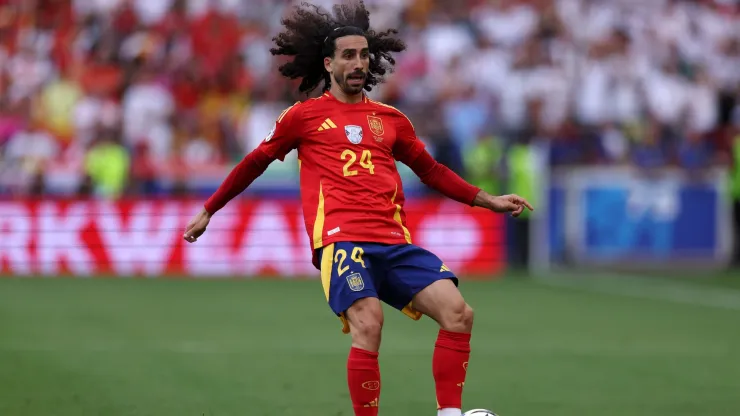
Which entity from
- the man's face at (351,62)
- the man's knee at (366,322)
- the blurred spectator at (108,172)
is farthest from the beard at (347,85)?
the blurred spectator at (108,172)

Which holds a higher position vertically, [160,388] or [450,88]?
[450,88]

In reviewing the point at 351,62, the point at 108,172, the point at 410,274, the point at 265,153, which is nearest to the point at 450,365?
the point at 410,274

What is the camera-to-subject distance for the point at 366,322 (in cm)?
618

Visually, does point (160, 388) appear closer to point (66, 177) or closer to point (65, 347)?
point (65, 347)

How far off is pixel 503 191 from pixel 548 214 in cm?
79

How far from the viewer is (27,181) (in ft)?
66.6

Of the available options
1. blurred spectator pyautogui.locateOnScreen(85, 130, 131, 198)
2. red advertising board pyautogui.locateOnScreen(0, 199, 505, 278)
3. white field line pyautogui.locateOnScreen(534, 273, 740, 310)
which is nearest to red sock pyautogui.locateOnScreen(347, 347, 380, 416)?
white field line pyautogui.locateOnScreen(534, 273, 740, 310)

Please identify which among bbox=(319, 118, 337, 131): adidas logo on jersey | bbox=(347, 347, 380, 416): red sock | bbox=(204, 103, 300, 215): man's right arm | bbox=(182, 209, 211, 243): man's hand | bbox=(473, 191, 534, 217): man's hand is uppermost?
bbox=(319, 118, 337, 131): adidas logo on jersey

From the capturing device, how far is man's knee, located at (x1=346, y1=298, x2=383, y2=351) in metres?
6.17

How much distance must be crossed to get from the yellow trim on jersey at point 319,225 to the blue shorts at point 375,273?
0.15ft

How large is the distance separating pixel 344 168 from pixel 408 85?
16.4 metres

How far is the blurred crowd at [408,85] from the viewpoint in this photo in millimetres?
20969

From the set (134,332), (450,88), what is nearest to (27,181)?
(450,88)

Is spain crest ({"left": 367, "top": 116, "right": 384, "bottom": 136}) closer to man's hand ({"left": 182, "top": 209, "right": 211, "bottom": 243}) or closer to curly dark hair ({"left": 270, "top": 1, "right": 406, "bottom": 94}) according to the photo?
curly dark hair ({"left": 270, "top": 1, "right": 406, "bottom": 94})
